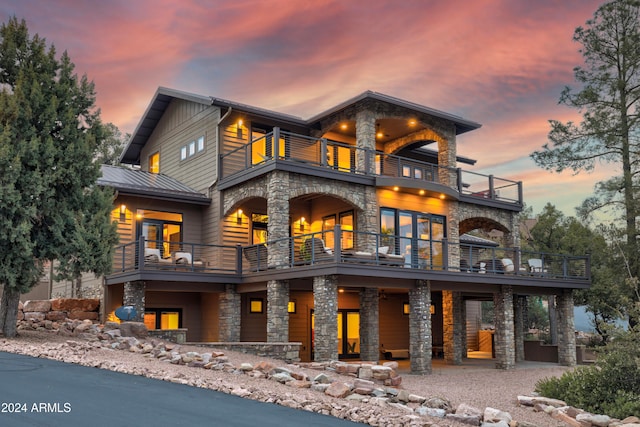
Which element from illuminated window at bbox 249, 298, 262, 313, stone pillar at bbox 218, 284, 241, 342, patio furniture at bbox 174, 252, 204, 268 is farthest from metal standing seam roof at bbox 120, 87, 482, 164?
illuminated window at bbox 249, 298, 262, 313

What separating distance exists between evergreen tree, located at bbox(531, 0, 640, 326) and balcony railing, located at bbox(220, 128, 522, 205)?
140 inches

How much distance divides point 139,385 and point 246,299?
12507 millimetres

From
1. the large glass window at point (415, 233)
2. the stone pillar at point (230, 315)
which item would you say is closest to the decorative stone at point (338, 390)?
the large glass window at point (415, 233)

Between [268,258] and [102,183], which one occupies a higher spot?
[102,183]

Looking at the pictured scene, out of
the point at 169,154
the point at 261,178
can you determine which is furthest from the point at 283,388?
the point at 169,154

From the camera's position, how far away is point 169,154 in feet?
88.0

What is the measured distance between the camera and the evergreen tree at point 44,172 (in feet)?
50.0

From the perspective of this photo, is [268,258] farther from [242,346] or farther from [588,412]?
[588,412]

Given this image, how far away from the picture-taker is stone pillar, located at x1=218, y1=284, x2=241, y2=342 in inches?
821

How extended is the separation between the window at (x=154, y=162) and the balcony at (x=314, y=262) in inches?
236

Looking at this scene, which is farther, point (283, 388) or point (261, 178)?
point (261, 178)

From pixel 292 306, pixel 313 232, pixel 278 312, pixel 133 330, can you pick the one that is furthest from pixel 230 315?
pixel 133 330

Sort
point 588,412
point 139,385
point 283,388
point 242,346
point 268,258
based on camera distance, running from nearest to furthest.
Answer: point 139,385 < point 283,388 < point 588,412 < point 242,346 < point 268,258

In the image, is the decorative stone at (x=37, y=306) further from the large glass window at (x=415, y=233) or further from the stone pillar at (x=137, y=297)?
the large glass window at (x=415, y=233)
